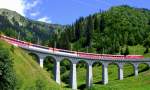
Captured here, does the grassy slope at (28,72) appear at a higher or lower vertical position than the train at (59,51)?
lower

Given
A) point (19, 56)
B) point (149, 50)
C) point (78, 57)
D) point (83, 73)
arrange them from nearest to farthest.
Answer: point (19, 56)
point (78, 57)
point (83, 73)
point (149, 50)

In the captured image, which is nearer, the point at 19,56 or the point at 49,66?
the point at 19,56

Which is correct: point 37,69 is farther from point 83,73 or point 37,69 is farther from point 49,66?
point 49,66

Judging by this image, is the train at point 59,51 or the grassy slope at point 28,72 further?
the train at point 59,51

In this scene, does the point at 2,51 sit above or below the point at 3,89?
above

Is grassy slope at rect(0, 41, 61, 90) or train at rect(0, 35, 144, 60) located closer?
grassy slope at rect(0, 41, 61, 90)

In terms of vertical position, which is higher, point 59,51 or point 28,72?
point 59,51

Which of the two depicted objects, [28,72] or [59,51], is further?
[59,51]

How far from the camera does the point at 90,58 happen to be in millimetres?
138000

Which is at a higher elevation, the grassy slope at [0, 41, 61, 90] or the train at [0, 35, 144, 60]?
the train at [0, 35, 144, 60]

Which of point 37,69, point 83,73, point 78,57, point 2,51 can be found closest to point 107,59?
point 78,57

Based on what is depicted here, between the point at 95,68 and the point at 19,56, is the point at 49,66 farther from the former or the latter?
the point at 19,56

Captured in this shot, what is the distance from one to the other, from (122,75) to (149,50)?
5322 centimetres

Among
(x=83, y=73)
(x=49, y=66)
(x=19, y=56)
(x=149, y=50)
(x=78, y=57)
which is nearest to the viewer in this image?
(x=19, y=56)
